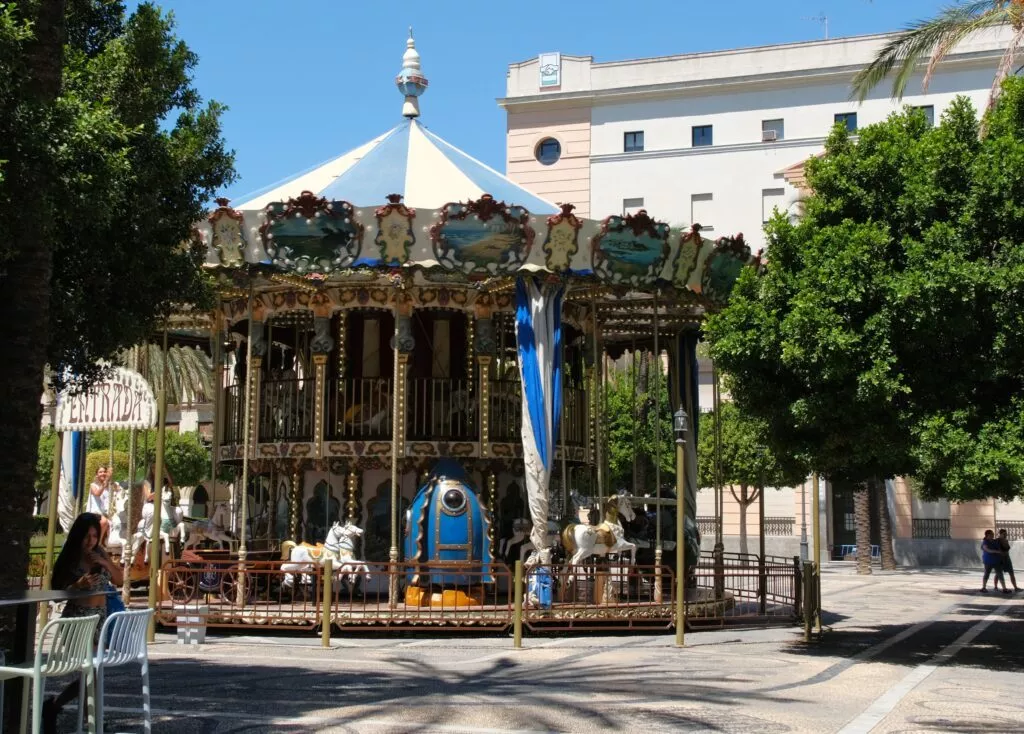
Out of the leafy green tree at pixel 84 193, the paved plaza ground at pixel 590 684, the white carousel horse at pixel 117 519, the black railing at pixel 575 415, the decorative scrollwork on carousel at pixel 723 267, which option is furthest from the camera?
the black railing at pixel 575 415

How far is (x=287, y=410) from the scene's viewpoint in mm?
19781

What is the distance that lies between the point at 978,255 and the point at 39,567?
18.2 meters

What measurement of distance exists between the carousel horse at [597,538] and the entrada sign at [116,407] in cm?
621

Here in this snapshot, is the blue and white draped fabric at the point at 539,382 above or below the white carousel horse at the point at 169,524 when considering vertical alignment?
above

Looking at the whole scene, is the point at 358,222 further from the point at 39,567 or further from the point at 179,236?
the point at 39,567

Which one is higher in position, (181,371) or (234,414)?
(181,371)

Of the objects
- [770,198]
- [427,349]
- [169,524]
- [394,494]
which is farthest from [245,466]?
[770,198]

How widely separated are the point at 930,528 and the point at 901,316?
102 feet

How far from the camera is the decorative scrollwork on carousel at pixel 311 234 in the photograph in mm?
16938

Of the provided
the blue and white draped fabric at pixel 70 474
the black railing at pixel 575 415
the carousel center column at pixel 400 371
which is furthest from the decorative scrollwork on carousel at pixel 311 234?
the black railing at pixel 575 415

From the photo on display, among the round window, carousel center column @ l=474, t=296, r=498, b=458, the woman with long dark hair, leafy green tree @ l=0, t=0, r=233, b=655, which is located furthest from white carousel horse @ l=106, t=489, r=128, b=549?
the woman with long dark hair

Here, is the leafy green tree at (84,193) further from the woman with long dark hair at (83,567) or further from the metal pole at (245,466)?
the metal pole at (245,466)

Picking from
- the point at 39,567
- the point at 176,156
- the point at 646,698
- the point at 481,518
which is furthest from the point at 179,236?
the point at 39,567

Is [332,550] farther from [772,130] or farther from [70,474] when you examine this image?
[772,130]
